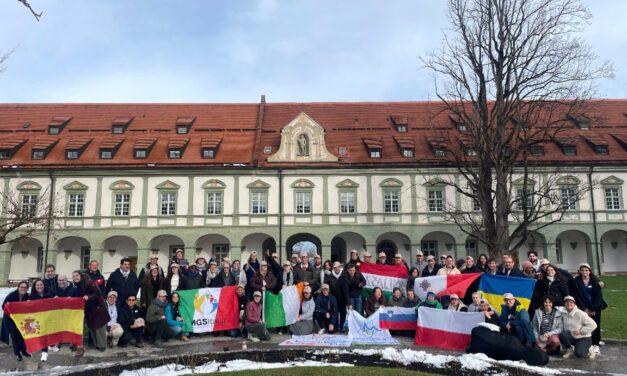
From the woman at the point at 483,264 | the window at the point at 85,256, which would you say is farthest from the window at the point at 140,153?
the woman at the point at 483,264

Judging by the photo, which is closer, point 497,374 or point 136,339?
point 497,374

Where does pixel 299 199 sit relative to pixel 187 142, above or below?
below

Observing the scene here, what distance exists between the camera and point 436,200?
2888cm

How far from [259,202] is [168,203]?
17.9 feet

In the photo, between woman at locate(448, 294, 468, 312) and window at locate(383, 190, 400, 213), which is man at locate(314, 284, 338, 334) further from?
window at locate(383, 190, 400, 213)

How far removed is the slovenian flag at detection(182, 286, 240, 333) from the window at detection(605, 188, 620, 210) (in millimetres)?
26632

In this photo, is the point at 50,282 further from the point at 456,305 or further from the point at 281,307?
the point at 456,305

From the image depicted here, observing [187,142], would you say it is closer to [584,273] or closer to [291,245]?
[291,245]

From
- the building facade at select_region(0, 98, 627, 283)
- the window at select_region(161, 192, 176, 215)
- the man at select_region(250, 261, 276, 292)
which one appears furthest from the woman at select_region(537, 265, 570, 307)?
the window at select_region(161, 192, 176, 215)

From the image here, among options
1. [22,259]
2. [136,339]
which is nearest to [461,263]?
[136,339]

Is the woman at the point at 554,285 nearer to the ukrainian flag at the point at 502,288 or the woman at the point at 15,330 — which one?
the ukrainian flag at the point at 502,288

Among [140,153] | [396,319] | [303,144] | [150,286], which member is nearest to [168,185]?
[140,153]

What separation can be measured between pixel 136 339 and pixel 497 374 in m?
7.17

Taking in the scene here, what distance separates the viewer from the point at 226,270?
465 inches
